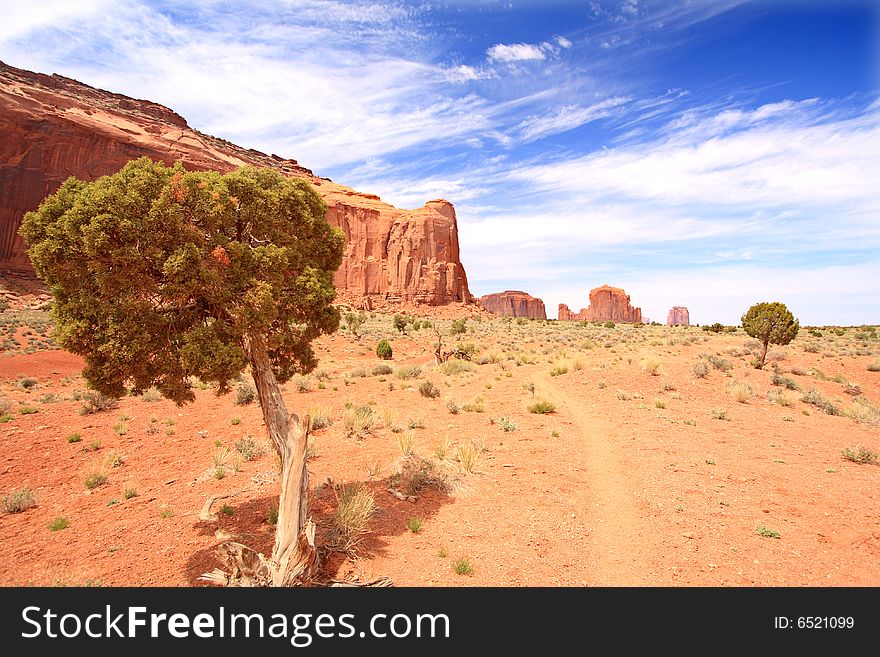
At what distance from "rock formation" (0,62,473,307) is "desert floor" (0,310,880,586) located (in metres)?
63.7

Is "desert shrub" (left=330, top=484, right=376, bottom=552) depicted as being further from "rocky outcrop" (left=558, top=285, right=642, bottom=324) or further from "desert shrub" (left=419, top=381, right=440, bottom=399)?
"rocky outcrop" (left=558, top=285, right=642, bottom=324)

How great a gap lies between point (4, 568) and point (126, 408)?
39.5 feet

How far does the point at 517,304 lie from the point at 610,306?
42.2 metres

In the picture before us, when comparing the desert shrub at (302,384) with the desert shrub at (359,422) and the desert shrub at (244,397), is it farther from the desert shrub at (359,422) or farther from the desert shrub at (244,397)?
the desert shrub at (359,422)

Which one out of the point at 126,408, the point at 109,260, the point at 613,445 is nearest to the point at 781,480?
the point at 613,445

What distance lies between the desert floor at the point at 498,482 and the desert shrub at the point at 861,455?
29cm

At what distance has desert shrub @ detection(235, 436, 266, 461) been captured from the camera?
1143cm

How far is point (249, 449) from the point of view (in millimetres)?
11570


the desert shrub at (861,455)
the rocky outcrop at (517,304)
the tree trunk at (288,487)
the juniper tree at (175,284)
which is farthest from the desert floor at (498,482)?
the rocky outcrop at (517,304)

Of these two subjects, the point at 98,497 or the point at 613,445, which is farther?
the point at 613,445

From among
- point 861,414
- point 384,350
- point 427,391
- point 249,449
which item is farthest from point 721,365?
point 249,449

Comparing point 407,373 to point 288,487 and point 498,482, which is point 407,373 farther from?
point 288,487

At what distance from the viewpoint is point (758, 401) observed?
1705 cm
